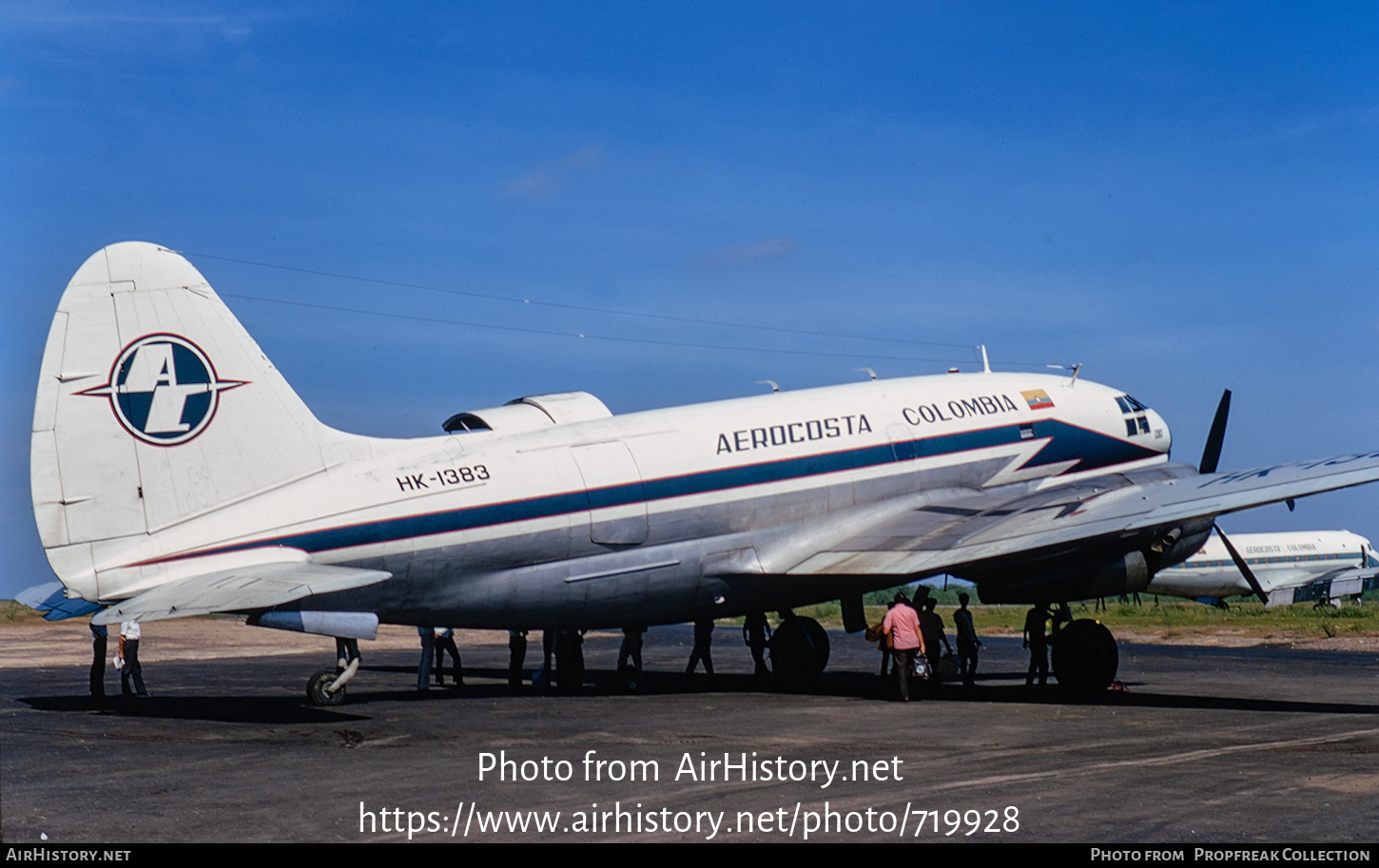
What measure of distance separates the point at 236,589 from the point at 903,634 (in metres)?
11.4

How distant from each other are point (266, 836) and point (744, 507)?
14422 millimetres

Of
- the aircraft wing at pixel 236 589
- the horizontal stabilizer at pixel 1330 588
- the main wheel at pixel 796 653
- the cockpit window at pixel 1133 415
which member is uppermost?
the cockpit window at pixel 1133 415

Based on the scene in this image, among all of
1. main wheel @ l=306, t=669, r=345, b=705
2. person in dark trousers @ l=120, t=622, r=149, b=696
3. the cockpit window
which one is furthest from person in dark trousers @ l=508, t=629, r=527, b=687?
the cockpit window

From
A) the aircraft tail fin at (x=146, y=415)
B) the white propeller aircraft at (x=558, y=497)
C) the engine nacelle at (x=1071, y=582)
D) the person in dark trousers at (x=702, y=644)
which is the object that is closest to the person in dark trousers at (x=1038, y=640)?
the white propeller aircraft at (x=558, y=497)

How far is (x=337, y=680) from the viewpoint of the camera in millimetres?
21469

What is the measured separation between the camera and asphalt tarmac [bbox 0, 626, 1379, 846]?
39.2ft

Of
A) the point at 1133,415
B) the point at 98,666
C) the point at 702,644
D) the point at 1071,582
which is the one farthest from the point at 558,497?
the point at 1133,415

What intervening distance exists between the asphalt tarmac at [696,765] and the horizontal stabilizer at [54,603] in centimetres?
170

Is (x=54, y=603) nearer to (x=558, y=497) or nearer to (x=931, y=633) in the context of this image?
(x=558, y=497)

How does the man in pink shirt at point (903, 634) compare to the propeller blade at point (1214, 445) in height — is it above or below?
below

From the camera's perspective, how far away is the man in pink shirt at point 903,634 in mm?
22995

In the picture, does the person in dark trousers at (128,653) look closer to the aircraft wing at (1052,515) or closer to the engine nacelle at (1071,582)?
the aircraft wing at (1052,515)

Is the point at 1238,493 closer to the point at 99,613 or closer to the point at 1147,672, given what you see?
the point at 1147,672
